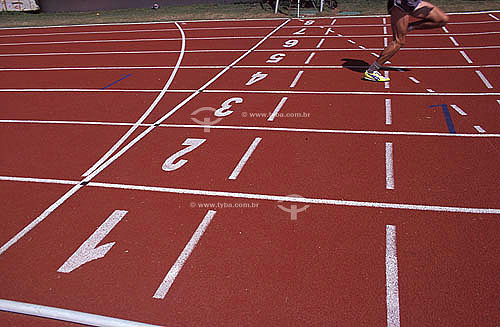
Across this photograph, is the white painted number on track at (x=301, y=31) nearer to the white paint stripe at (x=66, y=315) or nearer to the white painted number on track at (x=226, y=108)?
the white painted number on track at (x=226, y=108)

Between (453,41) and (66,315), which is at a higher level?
(453,41)

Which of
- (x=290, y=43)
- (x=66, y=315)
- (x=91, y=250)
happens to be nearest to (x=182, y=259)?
(x=91, y=250)

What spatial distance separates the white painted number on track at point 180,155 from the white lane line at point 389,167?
2489 mm

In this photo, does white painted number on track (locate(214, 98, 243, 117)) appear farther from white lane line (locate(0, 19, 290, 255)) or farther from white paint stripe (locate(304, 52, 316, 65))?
white paint stripe (locate(304, 52, 316, 65))

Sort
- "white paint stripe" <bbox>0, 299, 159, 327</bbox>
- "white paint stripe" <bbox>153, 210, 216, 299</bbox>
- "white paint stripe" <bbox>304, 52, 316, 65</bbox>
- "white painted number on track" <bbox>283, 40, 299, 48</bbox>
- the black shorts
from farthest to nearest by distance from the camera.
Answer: "white painted number on track" <bbox>283, 40, 299, 48</bbox>, "white paint stripe" <bbox>304, 52, 316, 65</bbox>, the black shorts, "white paint stripe" <bbox>153, 210, 216, 299</bbox>, "white paint stripe" <bbox>0, 299, 159, 327</bbox>

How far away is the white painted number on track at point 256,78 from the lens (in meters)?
8.43

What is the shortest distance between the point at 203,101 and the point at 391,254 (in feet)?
15.9

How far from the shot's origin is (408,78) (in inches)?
318

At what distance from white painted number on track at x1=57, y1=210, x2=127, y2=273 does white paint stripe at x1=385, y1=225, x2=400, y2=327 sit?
249 cm

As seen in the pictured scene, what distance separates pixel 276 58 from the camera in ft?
33.6

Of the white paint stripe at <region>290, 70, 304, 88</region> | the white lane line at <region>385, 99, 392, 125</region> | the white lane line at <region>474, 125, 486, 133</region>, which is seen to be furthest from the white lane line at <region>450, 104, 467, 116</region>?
the white paint stripe at <region>290, 70, 304, 88</region>

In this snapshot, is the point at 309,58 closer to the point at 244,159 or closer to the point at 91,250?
the point at 244,159

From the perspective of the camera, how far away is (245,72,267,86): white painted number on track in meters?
8.43

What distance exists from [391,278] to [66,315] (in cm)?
251
